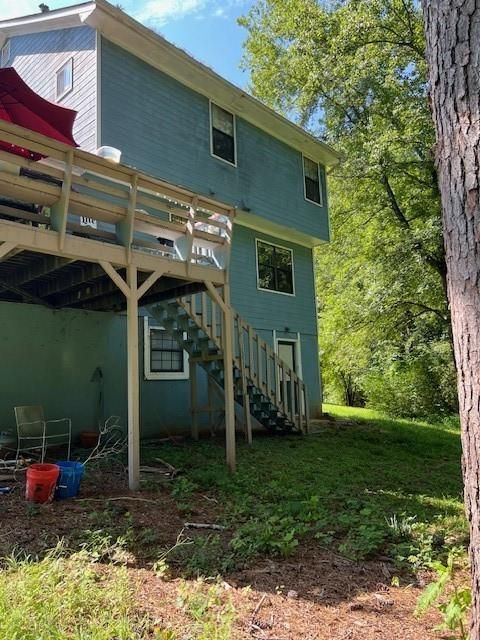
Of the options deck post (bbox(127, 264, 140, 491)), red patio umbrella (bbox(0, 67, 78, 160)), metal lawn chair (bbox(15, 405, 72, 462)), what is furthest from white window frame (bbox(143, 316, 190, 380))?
red patio umbrella (bbox(0, 67, 78, 160))

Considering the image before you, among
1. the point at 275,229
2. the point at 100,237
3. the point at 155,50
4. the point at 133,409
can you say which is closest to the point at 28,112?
the point at 100,237

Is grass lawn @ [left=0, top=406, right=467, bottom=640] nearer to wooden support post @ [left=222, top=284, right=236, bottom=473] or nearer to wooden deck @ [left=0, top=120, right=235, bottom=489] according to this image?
wooden support post @ [left=222, top=284, right=236, bottom=473]

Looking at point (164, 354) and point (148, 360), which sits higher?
point (164, 354)

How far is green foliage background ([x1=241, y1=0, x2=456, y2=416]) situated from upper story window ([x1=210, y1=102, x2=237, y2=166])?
497cm

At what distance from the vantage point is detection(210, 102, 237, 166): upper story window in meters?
11.0

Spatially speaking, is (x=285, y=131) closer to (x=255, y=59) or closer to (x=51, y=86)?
(x=51, y=86)

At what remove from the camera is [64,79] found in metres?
9.38

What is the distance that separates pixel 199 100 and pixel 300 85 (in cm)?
904

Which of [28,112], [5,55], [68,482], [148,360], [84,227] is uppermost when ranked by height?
[5,55]

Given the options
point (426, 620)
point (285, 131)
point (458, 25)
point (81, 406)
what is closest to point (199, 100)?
point (285, 131)

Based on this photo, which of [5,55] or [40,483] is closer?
[40,483]

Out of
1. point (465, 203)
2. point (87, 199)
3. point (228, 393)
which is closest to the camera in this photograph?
point (465, 203)

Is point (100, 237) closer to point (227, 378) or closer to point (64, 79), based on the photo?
point (227, 378)

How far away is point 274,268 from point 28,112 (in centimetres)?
778
